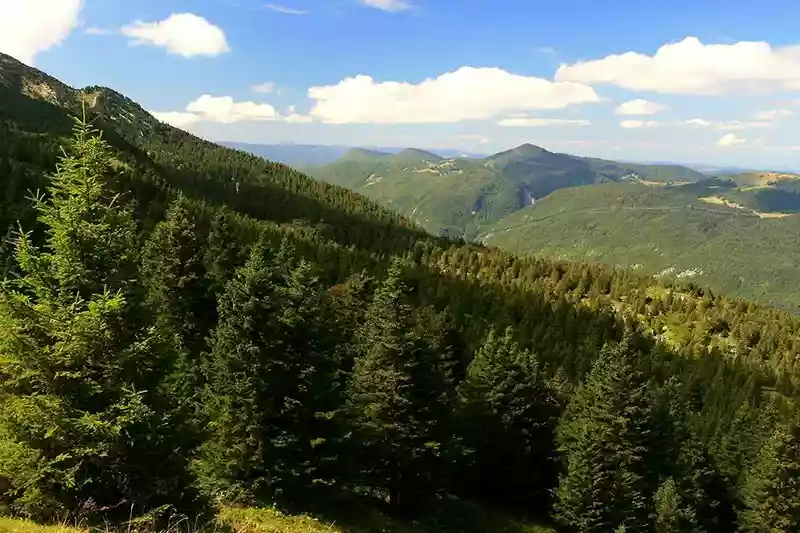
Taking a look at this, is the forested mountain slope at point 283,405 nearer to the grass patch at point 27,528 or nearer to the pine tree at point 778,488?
the pine tree at point 778,488

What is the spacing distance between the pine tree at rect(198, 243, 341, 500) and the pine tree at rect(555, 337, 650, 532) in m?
23.6

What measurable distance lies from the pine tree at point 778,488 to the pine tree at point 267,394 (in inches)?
1662

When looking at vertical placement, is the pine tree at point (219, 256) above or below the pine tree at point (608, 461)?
above

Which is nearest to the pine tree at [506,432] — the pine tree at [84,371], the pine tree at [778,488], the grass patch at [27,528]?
the pine tree at [778,488]

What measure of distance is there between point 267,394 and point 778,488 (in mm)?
48153

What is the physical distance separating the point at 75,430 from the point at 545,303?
4705 inches

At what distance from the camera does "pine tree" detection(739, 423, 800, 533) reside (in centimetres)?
5028

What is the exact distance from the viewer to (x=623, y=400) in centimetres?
4669

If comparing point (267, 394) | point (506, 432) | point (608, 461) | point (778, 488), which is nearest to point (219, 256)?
point (267, 394)

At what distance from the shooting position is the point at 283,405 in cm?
2886

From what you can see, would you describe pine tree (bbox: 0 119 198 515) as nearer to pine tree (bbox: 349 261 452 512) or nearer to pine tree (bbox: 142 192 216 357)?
pine tree (bbox: 349 261 452 512)

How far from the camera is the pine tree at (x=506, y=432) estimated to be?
48.1 meters

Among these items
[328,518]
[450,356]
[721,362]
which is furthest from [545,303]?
[328,518]

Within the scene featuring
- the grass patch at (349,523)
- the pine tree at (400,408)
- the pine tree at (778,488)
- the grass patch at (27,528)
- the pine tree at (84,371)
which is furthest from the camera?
the pine tree at (778,488)
